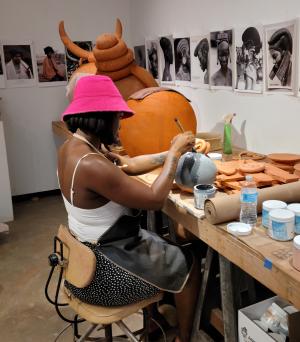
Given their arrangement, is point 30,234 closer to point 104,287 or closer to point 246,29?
point 104,287

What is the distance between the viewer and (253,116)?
2.04 metres

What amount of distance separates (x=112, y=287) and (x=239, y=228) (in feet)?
1.55

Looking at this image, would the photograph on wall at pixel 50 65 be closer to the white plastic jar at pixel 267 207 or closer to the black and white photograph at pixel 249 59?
the black and white photograph at pixel 249 59

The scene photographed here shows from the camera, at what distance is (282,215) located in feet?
3.70

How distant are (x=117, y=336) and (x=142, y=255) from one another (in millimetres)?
702

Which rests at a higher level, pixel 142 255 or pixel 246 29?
pixel 246 29

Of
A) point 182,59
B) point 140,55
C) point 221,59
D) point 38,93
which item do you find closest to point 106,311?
point 221,59

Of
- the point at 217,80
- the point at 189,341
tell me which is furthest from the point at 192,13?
the point at 189,341

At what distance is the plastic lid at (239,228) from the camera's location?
1.18 metres

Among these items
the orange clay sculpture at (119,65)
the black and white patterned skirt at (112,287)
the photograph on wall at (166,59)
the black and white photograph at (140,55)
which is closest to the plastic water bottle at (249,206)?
the black and white patterned skirt at (112,287)

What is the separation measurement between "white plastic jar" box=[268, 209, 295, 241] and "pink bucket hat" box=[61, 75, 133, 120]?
1.98ft

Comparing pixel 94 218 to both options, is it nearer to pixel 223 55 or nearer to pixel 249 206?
pixel 249 206

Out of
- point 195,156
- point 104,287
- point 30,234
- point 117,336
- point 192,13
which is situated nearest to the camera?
point 104,287

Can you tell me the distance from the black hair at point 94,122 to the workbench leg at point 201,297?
0.58 metres
